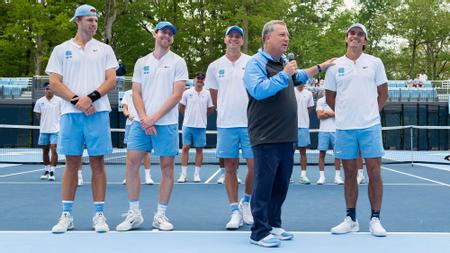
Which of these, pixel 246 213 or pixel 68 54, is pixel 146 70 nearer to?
pixel 68 54

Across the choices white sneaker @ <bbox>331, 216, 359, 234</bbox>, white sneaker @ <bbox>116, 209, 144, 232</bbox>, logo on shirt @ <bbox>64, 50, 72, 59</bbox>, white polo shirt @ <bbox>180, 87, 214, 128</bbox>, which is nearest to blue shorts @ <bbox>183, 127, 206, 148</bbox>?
white polo shirt @ <bbox>180, 87, 214, 128</bbox>

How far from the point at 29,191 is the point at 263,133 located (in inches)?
209

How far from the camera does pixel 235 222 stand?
209 inches

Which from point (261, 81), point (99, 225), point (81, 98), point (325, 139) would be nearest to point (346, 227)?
point (261, 81)

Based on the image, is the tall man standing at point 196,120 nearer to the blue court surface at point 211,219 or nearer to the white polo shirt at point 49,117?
the blue court surface at point 211,219

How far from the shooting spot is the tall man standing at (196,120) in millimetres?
10234

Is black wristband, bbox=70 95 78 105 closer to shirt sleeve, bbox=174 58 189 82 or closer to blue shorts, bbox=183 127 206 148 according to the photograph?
shirt sleeve, bbox=174 58 189 82

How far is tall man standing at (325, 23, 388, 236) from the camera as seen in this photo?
513 cm

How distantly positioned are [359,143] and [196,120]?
541 cm

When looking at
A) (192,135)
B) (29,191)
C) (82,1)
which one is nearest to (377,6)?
(82,1)

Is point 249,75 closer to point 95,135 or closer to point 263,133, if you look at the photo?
point 263,133

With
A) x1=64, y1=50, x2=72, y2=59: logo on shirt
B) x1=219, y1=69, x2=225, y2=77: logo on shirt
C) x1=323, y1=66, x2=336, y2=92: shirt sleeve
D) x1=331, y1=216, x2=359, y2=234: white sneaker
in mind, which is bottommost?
x1=331, y1=216, x2=359, y2=234: white sneaker

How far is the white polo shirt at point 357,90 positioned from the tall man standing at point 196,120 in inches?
201

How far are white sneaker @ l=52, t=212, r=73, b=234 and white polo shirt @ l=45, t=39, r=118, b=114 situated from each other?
104 cm
